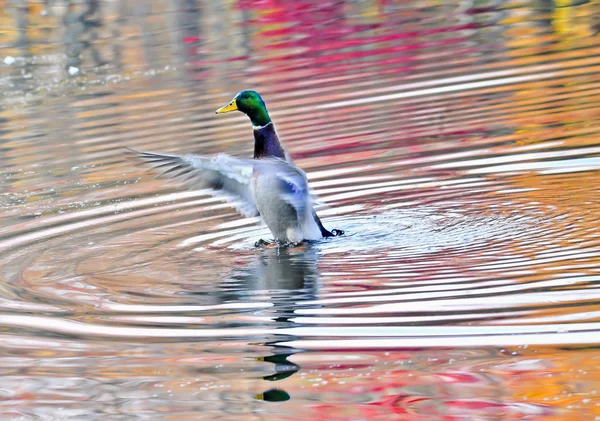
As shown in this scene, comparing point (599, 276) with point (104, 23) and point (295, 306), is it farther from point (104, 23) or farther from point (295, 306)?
point (104, 23)

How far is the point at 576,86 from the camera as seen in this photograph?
11.7m

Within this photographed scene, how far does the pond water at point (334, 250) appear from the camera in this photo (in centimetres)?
502

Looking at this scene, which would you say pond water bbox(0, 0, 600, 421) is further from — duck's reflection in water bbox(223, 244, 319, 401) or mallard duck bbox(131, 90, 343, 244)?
mallard duck bbox(131, 90, 343, 244)

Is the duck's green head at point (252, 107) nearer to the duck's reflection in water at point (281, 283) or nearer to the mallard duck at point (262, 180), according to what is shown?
the mallard duck at point (262, 180)

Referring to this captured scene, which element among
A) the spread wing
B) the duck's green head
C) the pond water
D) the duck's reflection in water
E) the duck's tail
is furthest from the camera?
the duck's green head

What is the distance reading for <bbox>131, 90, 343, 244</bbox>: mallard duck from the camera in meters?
7.71

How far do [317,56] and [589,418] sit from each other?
13150 mm

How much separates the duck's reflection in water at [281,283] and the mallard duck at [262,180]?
163 millimetres

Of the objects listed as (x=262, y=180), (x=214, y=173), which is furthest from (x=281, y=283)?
(x=214, y=173)

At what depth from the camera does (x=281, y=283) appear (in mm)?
6934

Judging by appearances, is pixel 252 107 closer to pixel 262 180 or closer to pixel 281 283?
pixel 262 180

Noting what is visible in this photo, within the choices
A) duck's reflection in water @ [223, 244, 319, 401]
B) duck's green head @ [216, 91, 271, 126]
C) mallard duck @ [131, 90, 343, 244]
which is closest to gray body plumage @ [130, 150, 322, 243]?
mallard duck @ [131, 90, 343, 244]

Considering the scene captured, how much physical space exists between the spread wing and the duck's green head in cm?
43

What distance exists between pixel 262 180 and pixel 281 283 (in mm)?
1116
